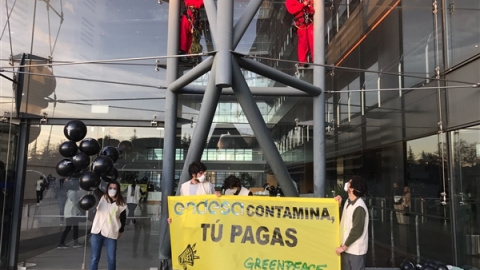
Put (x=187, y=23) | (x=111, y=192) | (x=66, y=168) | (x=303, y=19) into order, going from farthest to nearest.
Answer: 1. (x=303, y=19)
2. (x=187, y=23)
3. (x=66, y=168)
4. (x=111, y=192)

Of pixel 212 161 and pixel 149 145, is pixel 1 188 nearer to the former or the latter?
pixel 149 145

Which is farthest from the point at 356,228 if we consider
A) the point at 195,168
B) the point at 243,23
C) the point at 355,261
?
the point at 243,23

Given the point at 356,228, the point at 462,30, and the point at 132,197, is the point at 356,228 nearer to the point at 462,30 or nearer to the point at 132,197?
the point at 132,197

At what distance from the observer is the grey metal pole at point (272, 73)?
5.92 meters

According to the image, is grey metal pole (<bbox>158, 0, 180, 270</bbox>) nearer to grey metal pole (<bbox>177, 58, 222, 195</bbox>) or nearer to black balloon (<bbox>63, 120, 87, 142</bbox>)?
grey metal pole (<bbox>177, 58, 222, 195</bbox>)

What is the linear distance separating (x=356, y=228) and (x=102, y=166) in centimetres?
380

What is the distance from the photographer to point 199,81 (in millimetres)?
8406

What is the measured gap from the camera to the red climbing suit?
23.5ft

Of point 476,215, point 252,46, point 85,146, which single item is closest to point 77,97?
point 85,146

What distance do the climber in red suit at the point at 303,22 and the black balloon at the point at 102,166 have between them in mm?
3909

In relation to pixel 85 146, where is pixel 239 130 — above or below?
above

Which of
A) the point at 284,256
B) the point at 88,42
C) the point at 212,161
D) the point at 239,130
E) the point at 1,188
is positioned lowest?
the point at 284,256

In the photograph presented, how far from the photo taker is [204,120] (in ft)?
19.7

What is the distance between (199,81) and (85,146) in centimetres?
276
